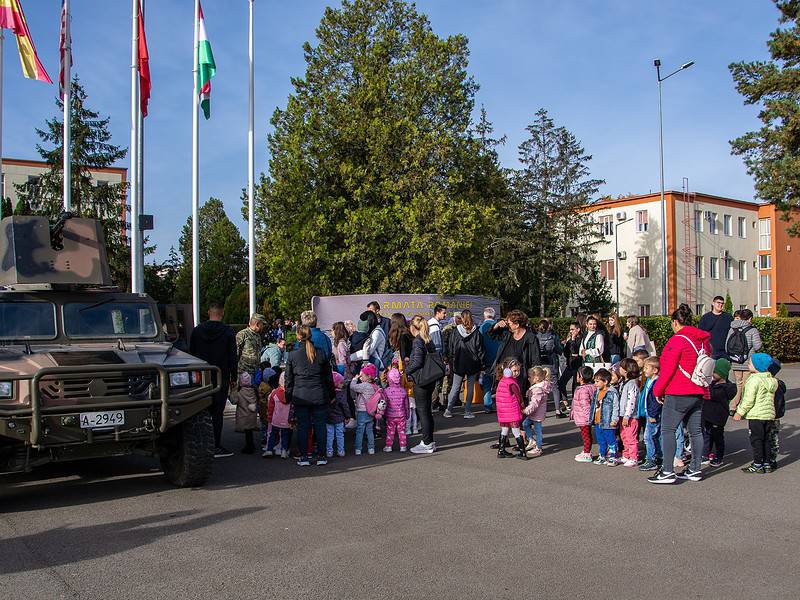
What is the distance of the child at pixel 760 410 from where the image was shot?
325 inches

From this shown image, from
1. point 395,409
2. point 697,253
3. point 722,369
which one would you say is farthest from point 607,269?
point 395,409

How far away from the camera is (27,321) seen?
8.21 metres

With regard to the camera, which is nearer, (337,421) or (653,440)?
(653,440)

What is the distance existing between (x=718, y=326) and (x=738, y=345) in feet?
1.70

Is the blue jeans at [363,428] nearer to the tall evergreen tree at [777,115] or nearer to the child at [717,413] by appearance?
the child at [717,413]

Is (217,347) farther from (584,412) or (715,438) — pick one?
(715,438)

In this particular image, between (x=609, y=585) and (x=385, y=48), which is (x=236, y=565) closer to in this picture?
(x=609, y=585)

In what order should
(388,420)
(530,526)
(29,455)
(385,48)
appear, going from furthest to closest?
(385,48), (388,420), (29,455), (530,526)

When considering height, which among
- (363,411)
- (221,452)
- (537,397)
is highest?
(537,397)

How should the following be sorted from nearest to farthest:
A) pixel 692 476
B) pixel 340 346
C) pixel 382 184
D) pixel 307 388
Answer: pixel 692 476, pixel 307 388, pixel 340 346, pixel 382 184

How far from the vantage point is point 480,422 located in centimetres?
1281

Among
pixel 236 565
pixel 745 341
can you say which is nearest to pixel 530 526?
pixel 236 565

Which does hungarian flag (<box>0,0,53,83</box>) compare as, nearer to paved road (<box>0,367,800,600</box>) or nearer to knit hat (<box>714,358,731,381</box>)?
paved road (<box>0,367,800,600</box>)

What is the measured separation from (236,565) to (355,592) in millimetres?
1014
